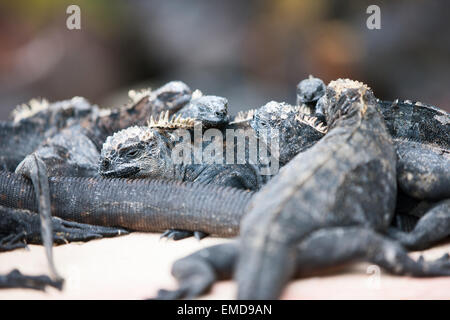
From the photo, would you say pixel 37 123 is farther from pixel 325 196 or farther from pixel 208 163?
pixel 325 196

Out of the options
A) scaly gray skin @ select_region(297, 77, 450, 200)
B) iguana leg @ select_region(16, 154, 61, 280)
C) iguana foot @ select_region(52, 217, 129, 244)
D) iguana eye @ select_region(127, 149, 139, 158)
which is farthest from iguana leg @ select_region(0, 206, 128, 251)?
scaly gray skin @ select_region(297, 77, 450, 200)

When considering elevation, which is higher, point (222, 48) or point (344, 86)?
point (222, 48)

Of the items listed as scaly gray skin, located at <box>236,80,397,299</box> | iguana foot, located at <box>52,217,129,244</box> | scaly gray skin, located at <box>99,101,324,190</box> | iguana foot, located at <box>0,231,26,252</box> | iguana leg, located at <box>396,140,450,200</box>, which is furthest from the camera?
scaly gray skin, located at <box>99,101,324,190</box>

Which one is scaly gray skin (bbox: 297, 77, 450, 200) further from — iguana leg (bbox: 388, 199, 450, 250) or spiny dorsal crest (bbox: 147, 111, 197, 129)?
spiny dorsal crest (bbox: 147, 111, 197, 129)

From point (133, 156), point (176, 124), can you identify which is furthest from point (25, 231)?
point (176, 124)

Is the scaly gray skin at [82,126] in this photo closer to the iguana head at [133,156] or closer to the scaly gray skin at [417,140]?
the iguana head at [133,156]

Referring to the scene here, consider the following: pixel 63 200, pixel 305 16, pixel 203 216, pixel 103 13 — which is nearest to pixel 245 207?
pixel 203 216
